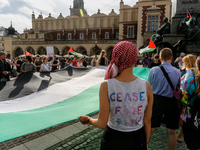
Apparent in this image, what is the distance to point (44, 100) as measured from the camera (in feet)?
10.8

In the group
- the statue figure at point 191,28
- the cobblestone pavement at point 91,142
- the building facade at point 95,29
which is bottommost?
the cobblestone pavement at point 91,142

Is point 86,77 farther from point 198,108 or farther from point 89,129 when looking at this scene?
point 198,108

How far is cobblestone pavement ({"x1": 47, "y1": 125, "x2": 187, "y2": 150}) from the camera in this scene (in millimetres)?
2969

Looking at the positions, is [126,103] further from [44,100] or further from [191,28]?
[191,28]

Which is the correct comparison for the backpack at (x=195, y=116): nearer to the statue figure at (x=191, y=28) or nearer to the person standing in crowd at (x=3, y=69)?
the person standing in crowd at (x=3, y=69)

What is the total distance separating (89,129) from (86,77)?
5.55 feet

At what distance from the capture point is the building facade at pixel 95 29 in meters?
30.4

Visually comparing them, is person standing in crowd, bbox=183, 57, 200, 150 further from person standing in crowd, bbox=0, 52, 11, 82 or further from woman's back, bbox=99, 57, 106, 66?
person standing in crowd, bbox=0, 52, 11, 82

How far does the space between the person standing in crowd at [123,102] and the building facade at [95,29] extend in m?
29.9

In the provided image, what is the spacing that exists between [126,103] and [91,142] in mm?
2203

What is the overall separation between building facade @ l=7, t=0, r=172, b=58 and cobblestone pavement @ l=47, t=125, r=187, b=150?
28102 millimetres

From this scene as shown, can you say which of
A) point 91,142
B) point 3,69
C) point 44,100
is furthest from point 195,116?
point 3,69

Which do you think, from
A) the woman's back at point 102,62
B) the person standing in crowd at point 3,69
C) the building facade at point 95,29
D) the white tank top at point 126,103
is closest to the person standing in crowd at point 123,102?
the white tank top at point 126,103

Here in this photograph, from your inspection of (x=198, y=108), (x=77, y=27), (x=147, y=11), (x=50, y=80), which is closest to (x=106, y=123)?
(x=198, y=108)
